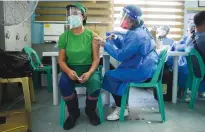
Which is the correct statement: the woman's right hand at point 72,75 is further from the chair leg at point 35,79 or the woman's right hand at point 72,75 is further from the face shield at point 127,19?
the chair leg at point 35,79

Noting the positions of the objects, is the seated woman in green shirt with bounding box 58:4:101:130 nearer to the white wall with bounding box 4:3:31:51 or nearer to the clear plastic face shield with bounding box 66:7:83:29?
the clear plastic face shield with bounding box 66:7:83:29

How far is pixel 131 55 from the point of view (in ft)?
6.35

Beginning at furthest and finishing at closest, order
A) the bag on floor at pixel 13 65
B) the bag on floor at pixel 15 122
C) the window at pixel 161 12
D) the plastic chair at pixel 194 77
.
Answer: the window at pixel 161 12 → the plastic chair at pixel 194 77 → the bag on floor at pixel 13 65 → the bag on floor at pixel 15 122

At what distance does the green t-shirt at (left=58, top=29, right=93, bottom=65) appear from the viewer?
77.0 inches

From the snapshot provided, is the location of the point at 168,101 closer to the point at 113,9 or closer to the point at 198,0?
the point at 113,9

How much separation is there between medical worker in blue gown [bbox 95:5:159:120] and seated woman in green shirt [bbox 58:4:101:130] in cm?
14

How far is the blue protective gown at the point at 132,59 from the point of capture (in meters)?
1.91

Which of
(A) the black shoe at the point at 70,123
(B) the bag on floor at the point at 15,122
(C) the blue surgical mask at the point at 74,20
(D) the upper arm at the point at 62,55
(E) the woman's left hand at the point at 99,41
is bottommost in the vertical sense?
(A) the black shoe at the point at 70,123

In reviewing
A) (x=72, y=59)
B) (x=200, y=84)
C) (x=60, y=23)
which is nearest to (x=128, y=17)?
(x=72, y=59)

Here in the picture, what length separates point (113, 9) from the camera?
14.7 feet

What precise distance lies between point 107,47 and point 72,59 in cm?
36

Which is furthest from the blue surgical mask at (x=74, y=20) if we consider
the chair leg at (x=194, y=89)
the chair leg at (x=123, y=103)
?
the chair leg at (x=194, y=89)

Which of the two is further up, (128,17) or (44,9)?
(44,9)

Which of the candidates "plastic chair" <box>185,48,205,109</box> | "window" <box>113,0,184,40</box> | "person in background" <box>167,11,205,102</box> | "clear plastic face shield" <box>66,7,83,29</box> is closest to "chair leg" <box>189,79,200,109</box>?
"plastic chair" <box>185,48,205,109</box>
